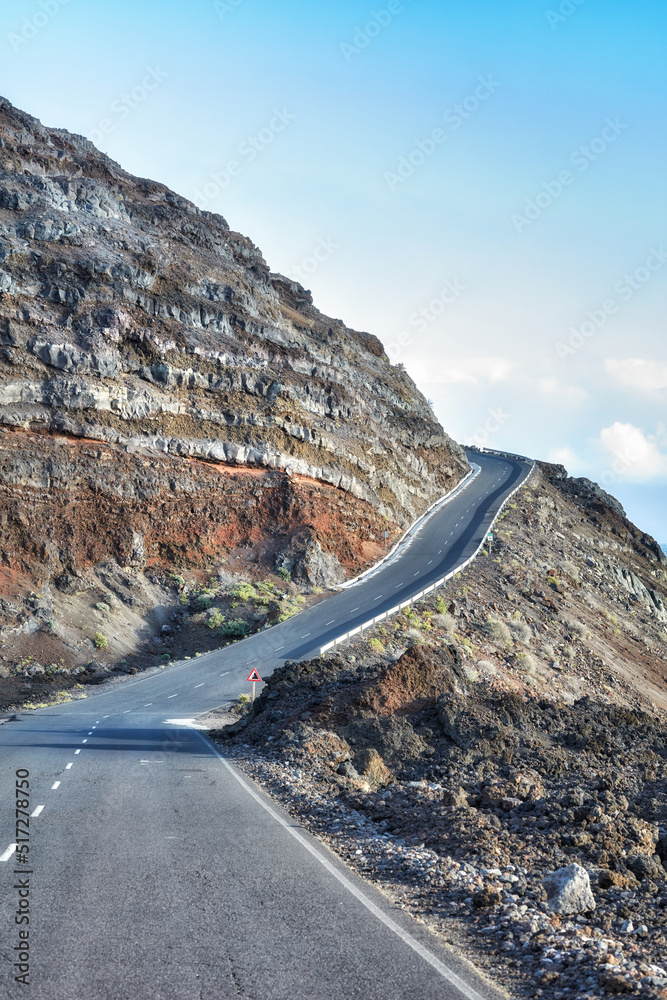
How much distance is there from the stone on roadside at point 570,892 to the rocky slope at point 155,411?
3622cm

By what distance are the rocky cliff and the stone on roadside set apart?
1452 inches

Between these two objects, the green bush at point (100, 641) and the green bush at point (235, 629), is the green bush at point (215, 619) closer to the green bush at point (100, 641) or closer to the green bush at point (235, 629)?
the green bush at point (235, 629)

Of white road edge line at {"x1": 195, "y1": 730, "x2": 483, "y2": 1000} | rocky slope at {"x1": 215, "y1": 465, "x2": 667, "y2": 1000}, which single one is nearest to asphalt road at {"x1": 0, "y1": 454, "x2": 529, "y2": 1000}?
white road edge line at {"x1": 195, "y1": 730, "x2": 483, "y2": 1000}

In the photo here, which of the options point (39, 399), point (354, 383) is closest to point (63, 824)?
point (39, 399)

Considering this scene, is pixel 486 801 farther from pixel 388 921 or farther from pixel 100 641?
pixel 100 641

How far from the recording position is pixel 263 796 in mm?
13102

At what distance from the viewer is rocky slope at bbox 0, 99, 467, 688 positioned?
145 ft

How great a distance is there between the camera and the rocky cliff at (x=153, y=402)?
44.4 meters

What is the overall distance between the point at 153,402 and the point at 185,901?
148ft

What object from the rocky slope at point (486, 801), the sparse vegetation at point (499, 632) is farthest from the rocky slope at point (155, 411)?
the rocky slope at point (486, 801)

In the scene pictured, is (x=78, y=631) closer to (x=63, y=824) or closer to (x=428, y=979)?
(x=63, y=824)

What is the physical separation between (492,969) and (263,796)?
7.64m

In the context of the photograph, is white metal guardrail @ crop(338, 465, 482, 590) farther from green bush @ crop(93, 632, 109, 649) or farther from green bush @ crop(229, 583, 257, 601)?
green bush @ crop(93, 632, 109, 649)

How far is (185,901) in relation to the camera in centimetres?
711
